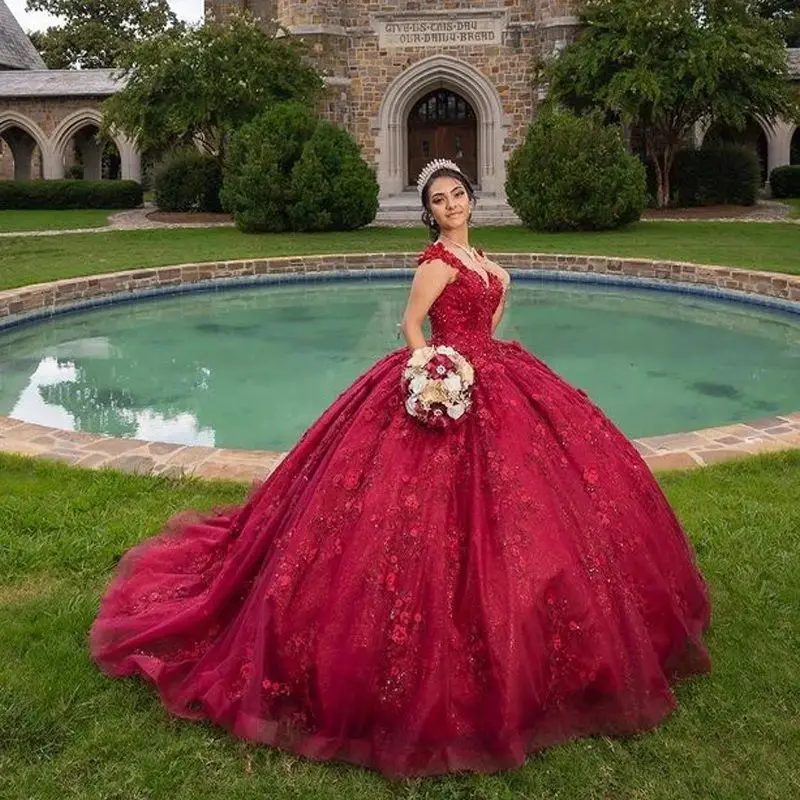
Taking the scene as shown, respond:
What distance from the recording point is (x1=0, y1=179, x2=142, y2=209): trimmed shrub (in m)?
24.4

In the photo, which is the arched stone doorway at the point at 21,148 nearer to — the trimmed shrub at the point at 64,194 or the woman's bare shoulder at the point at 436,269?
the trimmed shrub at the point at 64,194

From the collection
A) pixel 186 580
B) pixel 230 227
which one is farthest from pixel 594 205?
pixel 186 580

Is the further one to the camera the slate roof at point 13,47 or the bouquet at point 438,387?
the slate roof at point 13,47

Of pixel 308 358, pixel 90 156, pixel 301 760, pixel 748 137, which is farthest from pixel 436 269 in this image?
pixel 90 156

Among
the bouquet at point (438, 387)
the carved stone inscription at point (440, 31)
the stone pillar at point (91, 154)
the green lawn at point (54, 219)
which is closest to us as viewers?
the bouquet at point (438, 387)

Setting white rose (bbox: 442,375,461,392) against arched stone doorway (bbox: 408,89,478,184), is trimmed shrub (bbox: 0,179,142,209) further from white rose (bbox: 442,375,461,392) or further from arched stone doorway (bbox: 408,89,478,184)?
white rose (bbox: 442,375,461,392)

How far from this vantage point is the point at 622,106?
61.4ft

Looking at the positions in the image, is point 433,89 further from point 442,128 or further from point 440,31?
point 440,31

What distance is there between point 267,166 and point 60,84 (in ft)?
45.6

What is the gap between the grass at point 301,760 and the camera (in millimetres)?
2420

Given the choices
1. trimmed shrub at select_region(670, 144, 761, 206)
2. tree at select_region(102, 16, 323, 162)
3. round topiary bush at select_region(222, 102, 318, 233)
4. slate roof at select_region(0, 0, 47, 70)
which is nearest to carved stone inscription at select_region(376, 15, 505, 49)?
tree at select_region(102, 16, 323, 162)

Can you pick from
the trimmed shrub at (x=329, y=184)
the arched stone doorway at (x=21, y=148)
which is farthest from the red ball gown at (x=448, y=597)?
the arched stone doorway at (x=21, y=148)

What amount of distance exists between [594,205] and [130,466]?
1278cm

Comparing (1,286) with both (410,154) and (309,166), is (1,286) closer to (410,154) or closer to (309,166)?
(309,166)
